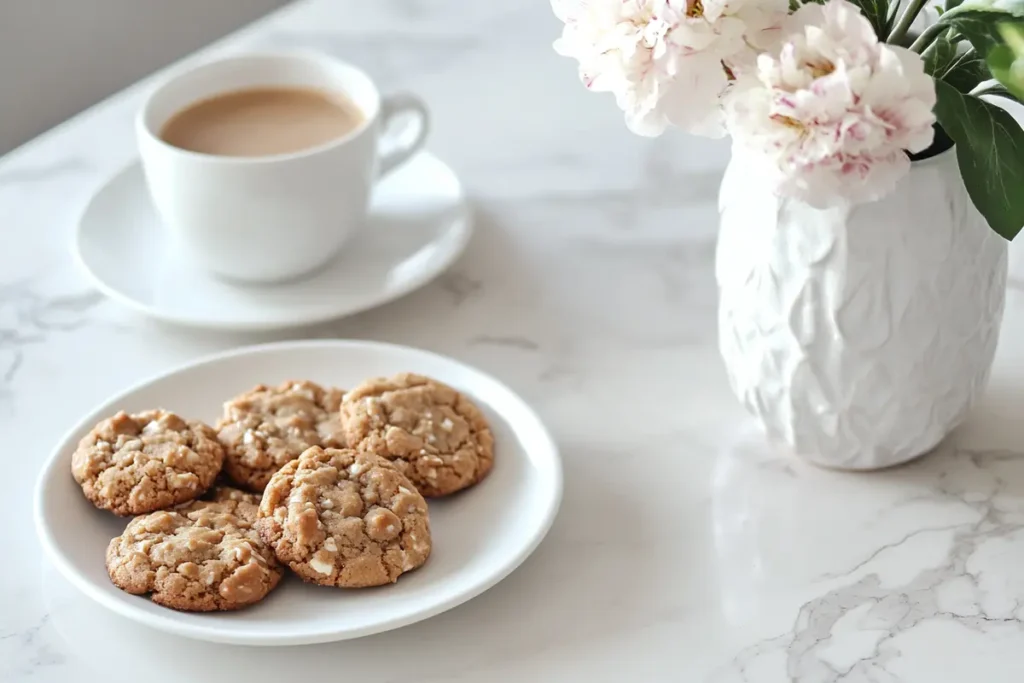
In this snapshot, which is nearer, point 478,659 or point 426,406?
point 478,659

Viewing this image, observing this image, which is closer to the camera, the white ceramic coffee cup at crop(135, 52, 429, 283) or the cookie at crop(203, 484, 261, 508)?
the cookie at crop(203, 484, 261, 508)

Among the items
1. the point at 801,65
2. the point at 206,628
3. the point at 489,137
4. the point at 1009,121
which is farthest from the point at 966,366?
the point at 489,137

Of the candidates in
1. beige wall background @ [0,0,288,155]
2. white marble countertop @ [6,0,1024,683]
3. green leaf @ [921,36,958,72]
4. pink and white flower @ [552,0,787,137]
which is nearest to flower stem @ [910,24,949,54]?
green leaf @ [921,36,958,72]

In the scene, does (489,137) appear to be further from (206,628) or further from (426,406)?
(206,628)

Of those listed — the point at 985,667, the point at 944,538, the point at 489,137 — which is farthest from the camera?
the point at 489,137

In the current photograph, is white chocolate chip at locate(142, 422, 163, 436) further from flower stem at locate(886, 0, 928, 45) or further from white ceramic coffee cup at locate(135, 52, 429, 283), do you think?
flower stem at locate(886, 0, 928, 45)

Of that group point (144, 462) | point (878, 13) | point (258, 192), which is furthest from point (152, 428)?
point (878, 13)

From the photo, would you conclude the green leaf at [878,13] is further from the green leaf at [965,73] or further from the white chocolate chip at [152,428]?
the white chocolate chip at [152,428]
